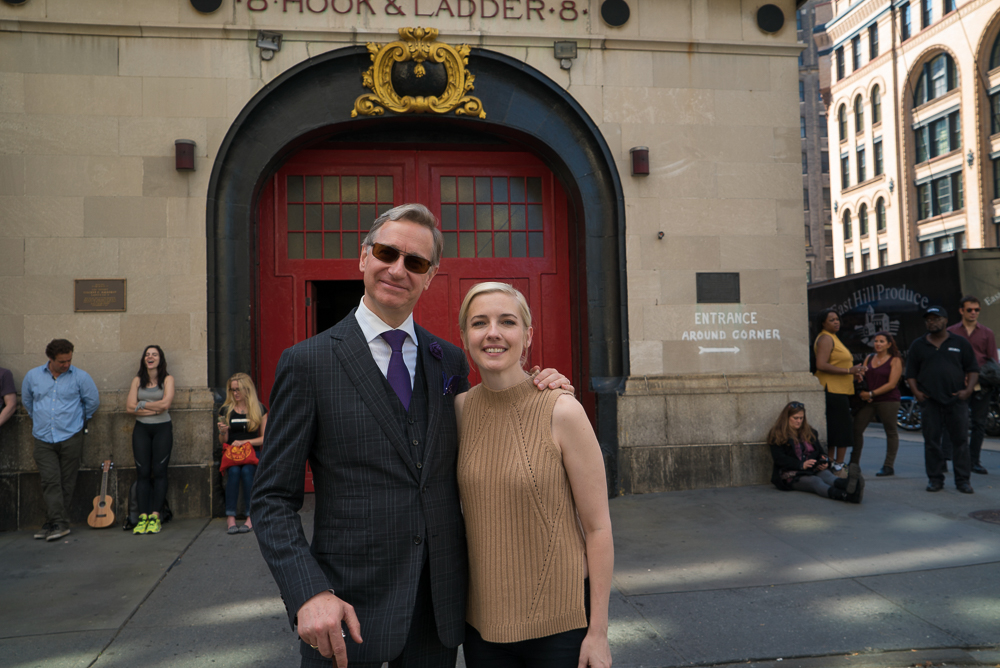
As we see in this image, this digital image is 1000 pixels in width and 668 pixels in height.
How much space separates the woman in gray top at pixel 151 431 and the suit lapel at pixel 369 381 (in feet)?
18.2

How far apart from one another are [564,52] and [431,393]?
22.3ft

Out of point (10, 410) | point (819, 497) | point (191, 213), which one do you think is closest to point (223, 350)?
point (191, 213)

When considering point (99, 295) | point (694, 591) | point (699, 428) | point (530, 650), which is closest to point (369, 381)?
point (530, 650)

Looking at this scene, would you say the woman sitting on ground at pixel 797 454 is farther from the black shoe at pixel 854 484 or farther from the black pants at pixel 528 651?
the black pants at pixel 528 651

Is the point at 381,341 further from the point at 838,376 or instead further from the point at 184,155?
the point at 838,376

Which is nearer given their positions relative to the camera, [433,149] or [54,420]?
[54,420]

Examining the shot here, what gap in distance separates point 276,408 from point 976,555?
5.51m

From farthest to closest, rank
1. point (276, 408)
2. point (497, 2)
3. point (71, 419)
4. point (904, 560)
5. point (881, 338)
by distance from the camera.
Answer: point (881, 338), point (497, 2), point (71, 419), point (904, 560), point (276, 408)

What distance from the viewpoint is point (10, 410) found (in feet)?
21.2

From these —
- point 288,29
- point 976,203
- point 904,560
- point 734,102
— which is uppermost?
point 976,203

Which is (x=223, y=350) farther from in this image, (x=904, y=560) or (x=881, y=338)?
(x=881, y=338)

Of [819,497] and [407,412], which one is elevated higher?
[407,412]

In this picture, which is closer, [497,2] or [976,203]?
[497,2]

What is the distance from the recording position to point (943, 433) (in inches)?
293
